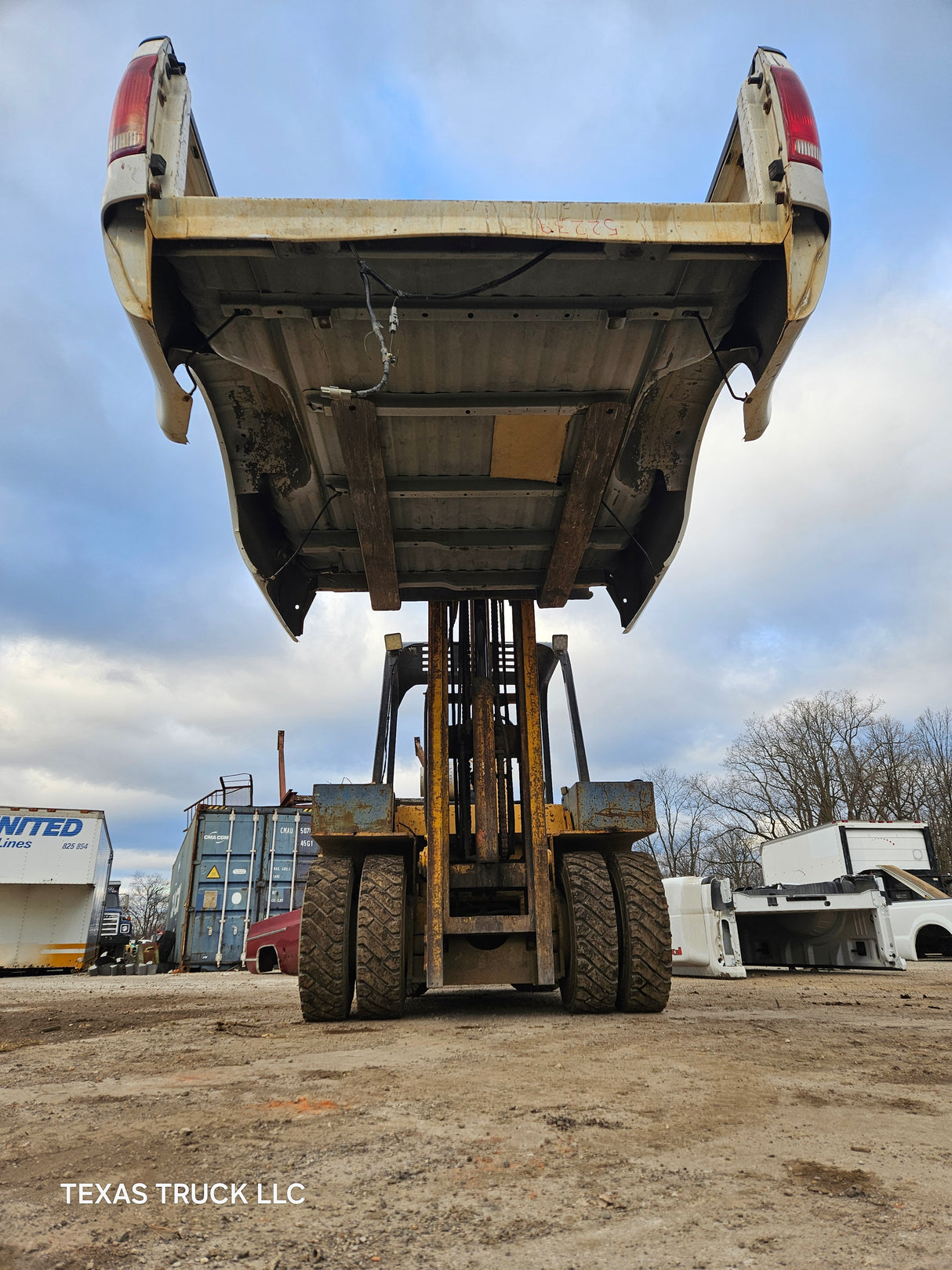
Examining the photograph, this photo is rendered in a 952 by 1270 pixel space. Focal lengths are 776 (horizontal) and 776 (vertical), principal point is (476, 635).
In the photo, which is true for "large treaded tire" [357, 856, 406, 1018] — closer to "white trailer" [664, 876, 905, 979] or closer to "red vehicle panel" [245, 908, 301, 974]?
"white trailer" [664, 876, 905, 979]

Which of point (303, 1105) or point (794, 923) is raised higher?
point (794, 923)

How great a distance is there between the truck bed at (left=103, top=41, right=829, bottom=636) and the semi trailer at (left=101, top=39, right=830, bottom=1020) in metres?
0.01

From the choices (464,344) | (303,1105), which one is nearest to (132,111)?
(464,344)

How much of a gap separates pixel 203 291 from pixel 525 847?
13.3ft

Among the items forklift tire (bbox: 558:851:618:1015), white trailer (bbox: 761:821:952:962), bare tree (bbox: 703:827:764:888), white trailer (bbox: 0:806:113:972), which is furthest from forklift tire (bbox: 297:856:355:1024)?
bare tree (bbox: 703:827:764:888)

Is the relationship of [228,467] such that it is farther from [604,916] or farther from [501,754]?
[604,916]

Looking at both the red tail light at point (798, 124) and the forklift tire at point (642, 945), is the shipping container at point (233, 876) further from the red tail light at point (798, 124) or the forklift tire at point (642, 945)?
the red tail light at point (798, 124)

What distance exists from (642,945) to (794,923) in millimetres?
8424

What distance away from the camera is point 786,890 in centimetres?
1215

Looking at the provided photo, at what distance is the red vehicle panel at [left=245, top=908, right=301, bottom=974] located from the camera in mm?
13965

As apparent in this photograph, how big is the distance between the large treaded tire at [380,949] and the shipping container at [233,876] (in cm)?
1266

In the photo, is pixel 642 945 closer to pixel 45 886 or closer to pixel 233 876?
pixel 233 876

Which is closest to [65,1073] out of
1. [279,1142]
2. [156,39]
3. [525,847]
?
[279,1142]

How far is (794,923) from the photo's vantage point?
12.3m
